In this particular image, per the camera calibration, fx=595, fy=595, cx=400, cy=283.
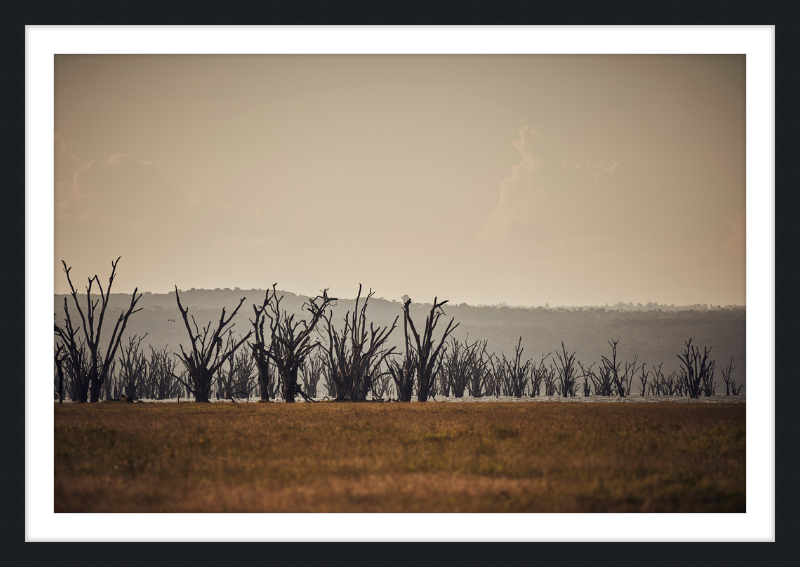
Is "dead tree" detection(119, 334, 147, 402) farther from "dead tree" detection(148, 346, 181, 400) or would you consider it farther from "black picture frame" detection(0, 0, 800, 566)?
"black picture frame" detection(0, 0, 800, 566)

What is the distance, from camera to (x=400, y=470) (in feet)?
24.3

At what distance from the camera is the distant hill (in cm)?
8650

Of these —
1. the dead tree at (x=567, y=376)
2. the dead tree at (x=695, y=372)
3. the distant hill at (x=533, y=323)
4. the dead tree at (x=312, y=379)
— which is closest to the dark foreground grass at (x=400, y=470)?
the dead tree at (x=695, y=372)

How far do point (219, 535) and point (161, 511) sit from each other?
0.71 meters

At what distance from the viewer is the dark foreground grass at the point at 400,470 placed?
6383 mm

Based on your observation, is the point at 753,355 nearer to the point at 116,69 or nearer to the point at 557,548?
the point at 557,548

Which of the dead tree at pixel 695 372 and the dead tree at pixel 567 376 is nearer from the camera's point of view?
the dead tree at pixel 695 372

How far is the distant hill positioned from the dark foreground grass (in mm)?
67772

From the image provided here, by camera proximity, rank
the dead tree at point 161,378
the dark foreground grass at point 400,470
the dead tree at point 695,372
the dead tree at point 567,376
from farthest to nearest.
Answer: the dead tree at point 161,378 → the dead tree at point 567,376 → the dead tree at point 695,372 → the dark foreground grass at point 400,470

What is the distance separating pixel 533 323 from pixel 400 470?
10237 cm

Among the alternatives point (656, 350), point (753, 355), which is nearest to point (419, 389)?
point (753, 355)

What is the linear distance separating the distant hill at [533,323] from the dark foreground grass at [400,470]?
2668 inches

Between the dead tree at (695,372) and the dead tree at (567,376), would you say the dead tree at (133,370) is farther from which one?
the dead tree at (695,372)

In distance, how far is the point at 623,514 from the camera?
20.9ft
